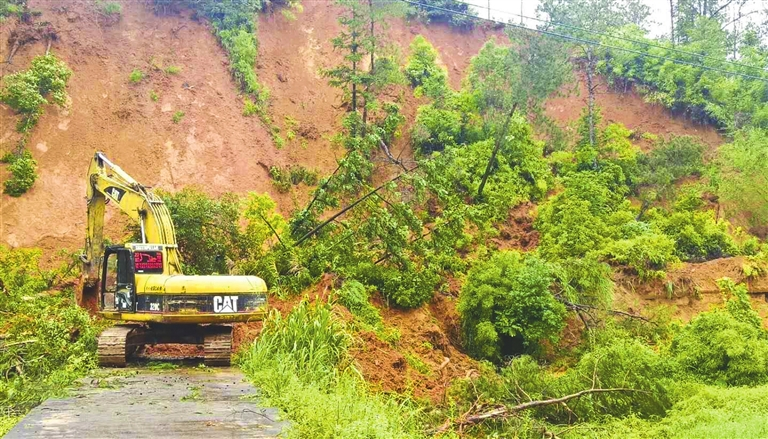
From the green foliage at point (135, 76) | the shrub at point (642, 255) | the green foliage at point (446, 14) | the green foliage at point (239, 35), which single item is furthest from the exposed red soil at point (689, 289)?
the green foliage at point (446, 14)

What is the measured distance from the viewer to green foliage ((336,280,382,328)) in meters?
12.4

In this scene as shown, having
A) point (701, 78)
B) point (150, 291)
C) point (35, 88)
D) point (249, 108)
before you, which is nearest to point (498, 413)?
point (150, 291)

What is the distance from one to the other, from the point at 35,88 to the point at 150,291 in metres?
15.8

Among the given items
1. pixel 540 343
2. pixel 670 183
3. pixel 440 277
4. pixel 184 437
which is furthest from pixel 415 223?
pixel 670 183

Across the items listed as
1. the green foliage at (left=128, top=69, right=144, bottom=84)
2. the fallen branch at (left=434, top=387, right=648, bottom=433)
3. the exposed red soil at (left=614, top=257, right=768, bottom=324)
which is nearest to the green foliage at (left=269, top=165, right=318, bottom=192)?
the green foliage at (left=128, top=69, right=144, bottom=84)

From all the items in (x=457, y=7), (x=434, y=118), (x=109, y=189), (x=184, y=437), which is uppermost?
(x=457, y=7)

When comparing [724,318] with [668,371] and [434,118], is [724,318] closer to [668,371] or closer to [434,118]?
[668,371]

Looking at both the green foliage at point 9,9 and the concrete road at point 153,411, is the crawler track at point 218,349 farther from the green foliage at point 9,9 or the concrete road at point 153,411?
the green foliage at point 9,9

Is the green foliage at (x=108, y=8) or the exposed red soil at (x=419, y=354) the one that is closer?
the exposed red soil at (x=419, y=354)

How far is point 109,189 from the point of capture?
1032 centimetres

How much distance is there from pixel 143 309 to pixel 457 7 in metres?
28.4

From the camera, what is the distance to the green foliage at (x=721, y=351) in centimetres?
1008

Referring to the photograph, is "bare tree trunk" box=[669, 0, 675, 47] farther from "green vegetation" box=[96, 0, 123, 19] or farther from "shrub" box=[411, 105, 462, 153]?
"green vegetation" box=[96, 0, 123, 19]

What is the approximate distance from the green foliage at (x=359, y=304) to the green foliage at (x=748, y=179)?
50.8 feet
